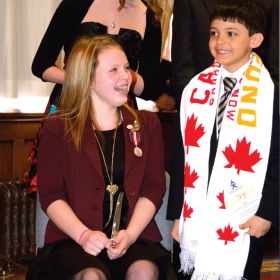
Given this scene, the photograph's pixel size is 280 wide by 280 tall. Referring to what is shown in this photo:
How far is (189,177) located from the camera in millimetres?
2502

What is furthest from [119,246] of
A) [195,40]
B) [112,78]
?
[195,40]

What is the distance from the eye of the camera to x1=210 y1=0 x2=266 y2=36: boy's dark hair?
249 cm

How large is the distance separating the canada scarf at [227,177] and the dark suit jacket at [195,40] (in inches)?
10.5

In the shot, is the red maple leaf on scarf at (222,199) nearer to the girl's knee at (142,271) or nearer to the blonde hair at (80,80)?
the girl's knee at (142,271)

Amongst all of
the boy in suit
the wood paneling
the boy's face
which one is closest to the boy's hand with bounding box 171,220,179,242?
the boy in suit

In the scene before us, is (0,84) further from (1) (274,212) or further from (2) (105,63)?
(1) (274,212)

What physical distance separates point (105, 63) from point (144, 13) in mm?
Answer: 678

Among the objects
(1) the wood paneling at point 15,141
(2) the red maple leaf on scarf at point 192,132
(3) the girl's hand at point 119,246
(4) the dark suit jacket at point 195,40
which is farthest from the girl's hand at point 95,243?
(1) the wood paneling at point 15,141

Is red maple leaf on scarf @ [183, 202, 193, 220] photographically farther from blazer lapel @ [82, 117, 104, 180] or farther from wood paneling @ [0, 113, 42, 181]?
wood paneling @ [0, 113, 42, 181]

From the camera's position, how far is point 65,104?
8.47 ft

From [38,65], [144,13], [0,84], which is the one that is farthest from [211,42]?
[0,84]

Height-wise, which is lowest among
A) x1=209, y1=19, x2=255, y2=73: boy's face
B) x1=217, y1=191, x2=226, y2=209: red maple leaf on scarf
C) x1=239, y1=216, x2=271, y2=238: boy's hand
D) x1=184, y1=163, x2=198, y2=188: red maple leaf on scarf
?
x1=239, y1=216, x2=271, y2=238: boy's hand

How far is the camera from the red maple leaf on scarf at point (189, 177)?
8.17 ft

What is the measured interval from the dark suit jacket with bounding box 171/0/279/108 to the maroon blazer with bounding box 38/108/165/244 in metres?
0.38
